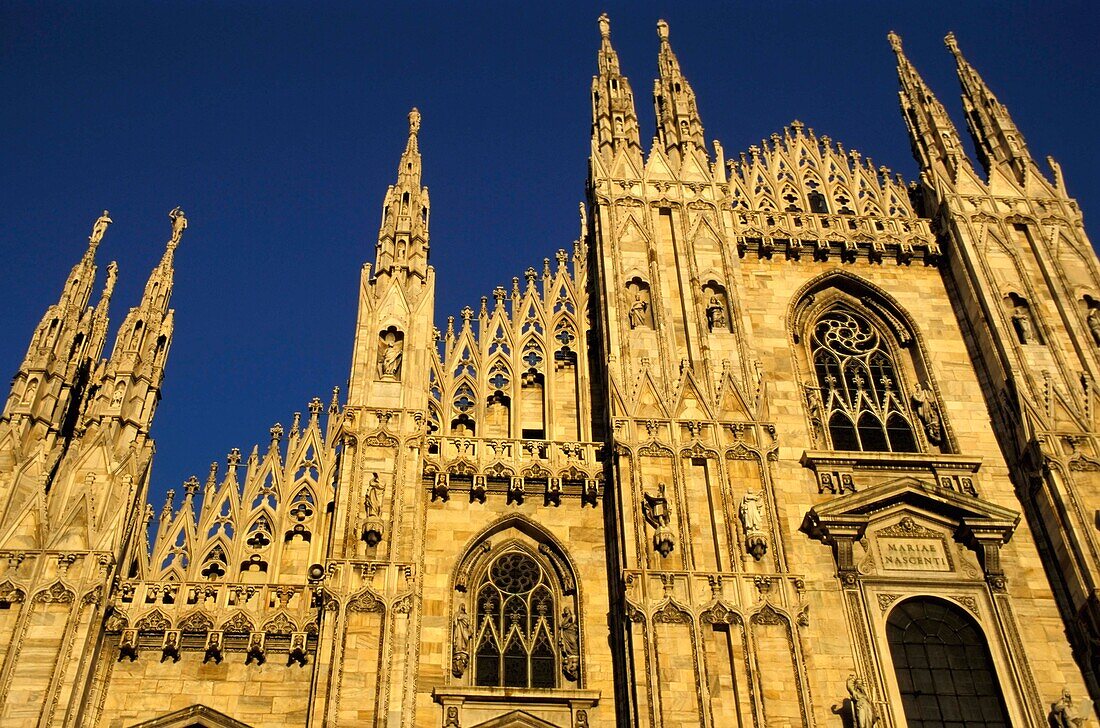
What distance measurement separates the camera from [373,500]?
1642 cm

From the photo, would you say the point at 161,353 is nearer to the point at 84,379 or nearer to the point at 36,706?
the point at 84,379

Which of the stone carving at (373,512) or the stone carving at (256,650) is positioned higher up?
the stone carving at (373,512)

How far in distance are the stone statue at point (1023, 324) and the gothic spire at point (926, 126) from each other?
3722 millimetres

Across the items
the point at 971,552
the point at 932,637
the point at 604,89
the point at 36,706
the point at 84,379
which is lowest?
the point at 36,706

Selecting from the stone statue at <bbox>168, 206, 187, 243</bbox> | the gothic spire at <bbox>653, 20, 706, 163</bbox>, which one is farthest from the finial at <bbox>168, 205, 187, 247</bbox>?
the gothic spire at <bbox>653, 20, 706, 163</bbox>

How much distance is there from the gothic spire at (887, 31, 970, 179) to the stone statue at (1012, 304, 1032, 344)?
147 inches

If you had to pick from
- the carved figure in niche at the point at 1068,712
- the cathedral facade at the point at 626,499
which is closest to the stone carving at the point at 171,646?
the cathedral facade at the point at 626,499

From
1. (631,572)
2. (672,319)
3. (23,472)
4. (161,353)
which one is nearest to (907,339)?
(672,319)

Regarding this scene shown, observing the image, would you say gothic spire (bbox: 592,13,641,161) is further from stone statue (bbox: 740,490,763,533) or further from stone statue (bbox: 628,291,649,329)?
stone statue (bbox: 740,490,763,533)

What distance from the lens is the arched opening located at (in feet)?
51.8

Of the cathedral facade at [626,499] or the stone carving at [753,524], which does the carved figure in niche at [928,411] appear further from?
the stone carving at [753,524]

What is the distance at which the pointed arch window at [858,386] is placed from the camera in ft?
63.6

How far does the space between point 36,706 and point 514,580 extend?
6.16 meters

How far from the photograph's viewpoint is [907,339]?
20.8 m
